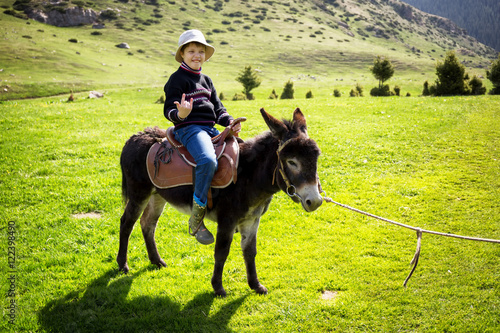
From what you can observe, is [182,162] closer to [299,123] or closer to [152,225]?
[152,225]

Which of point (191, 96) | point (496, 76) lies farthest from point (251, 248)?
point (496, 76)

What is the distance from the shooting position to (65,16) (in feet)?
305

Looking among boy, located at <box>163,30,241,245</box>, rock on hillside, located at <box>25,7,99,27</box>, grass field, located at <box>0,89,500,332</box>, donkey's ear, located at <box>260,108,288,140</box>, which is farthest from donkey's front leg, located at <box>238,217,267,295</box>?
rock on hillside, located at <box>25,7,99,27</box>

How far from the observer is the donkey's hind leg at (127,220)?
5988 mm

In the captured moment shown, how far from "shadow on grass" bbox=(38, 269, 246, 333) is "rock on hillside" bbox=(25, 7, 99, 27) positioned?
368 ft

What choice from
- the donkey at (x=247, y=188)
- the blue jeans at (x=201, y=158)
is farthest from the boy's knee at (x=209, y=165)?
the donkey at (x=247, y=188)

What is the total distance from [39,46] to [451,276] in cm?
7972

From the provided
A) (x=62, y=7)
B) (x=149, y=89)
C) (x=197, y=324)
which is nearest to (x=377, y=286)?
(x=197, y=324)

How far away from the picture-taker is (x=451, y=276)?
598 cm

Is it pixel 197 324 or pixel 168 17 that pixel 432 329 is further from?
pixel 168 17

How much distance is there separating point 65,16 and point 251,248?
116388mm

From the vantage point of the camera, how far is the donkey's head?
3969 millimetres

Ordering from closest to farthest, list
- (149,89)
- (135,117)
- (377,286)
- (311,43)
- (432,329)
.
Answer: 1. (432,329)
2. (377,286)
3. (135,117)
4. (149,89)
5. (311,43)

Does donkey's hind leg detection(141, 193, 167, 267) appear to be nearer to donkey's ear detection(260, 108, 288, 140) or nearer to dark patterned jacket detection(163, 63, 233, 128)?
dark patterned jacket detection(163, 63, 233, 128)
